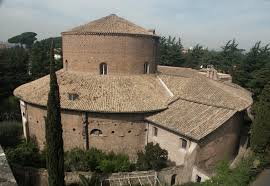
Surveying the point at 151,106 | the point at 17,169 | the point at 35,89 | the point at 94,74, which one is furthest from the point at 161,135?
the point at 35,89

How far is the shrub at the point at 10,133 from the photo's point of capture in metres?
25.3

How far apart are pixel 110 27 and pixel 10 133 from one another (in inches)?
564

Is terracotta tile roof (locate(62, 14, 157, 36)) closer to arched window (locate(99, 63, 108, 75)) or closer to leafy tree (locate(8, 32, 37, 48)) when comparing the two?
arched window (locate(99, 63, 108, 75))

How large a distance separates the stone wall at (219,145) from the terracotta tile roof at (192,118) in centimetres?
74

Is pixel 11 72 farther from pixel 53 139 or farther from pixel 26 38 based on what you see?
pixel 26 38

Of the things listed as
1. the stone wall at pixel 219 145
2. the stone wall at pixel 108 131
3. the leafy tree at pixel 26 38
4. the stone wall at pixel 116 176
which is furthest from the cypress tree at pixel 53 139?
the leafy tree at pixel 26 38

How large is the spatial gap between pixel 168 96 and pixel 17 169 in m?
13.3

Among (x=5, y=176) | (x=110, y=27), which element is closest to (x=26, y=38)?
(x=110, y=27)

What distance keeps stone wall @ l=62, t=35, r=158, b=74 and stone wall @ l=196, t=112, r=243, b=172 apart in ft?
30.6

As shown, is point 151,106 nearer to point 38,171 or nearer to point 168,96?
point 168,96

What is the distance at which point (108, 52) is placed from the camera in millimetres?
23922

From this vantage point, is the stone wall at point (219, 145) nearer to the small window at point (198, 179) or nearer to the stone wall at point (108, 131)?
the small window at point (198, 179)

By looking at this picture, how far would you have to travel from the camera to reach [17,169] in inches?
699

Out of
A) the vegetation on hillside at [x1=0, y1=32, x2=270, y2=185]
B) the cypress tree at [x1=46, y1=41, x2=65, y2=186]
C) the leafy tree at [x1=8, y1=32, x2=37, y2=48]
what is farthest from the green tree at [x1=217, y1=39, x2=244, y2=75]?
the leafy tree at [x1=8, y1=32, x2=37, y2=48]
